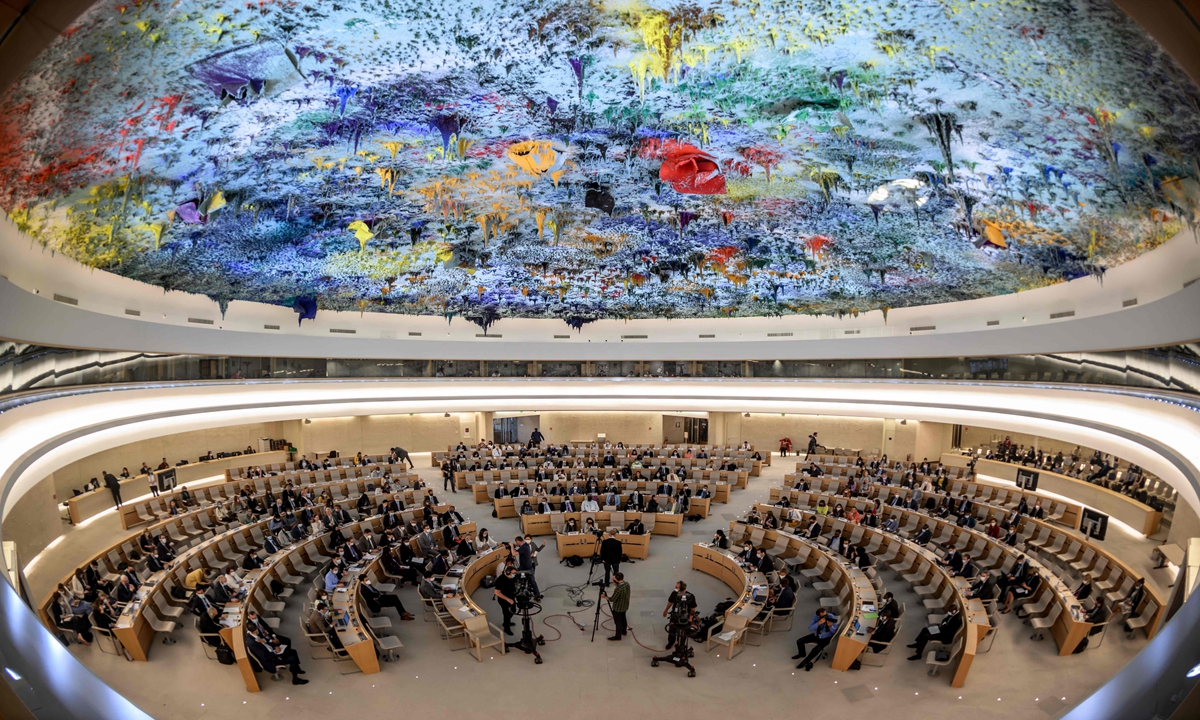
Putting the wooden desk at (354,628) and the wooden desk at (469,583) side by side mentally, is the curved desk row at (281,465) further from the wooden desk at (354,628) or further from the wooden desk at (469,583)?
the wooden desk at (354,628)

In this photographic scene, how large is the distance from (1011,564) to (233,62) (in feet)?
50.9

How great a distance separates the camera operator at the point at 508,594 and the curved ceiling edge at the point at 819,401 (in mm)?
6843

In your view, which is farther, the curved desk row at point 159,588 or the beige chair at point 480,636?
the beige chair at point 480,636

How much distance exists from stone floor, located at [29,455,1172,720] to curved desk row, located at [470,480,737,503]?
28.6ft

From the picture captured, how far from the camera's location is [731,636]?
1013 cm

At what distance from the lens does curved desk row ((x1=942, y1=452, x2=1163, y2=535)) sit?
16.9 metres

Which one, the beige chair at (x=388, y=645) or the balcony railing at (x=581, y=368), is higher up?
the balcony railing at (x=581, y=368)

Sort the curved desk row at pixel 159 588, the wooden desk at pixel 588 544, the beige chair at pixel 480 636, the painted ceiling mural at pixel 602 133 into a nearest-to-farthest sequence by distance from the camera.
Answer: the painted ceiling mural at pixel 602 133 → the curved desk row at pixel 159 588 → the beige chair at pixel 480 636 → the wooden desk at pixel 588 544

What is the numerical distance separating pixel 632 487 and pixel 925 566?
9.25 metres

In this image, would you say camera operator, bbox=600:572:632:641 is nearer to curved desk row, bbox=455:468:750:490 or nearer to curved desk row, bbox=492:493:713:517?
curved desk row, bbox=492:493:713:517

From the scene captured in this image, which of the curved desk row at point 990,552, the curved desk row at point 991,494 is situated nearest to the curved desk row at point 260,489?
the curved desk row at point 990,552

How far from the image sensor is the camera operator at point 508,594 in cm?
1077

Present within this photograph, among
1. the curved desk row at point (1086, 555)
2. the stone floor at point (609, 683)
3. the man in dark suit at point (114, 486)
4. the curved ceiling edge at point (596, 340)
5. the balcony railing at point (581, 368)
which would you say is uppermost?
the curved ceiling edge at point (596, 340)

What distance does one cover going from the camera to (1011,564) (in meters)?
13.3
